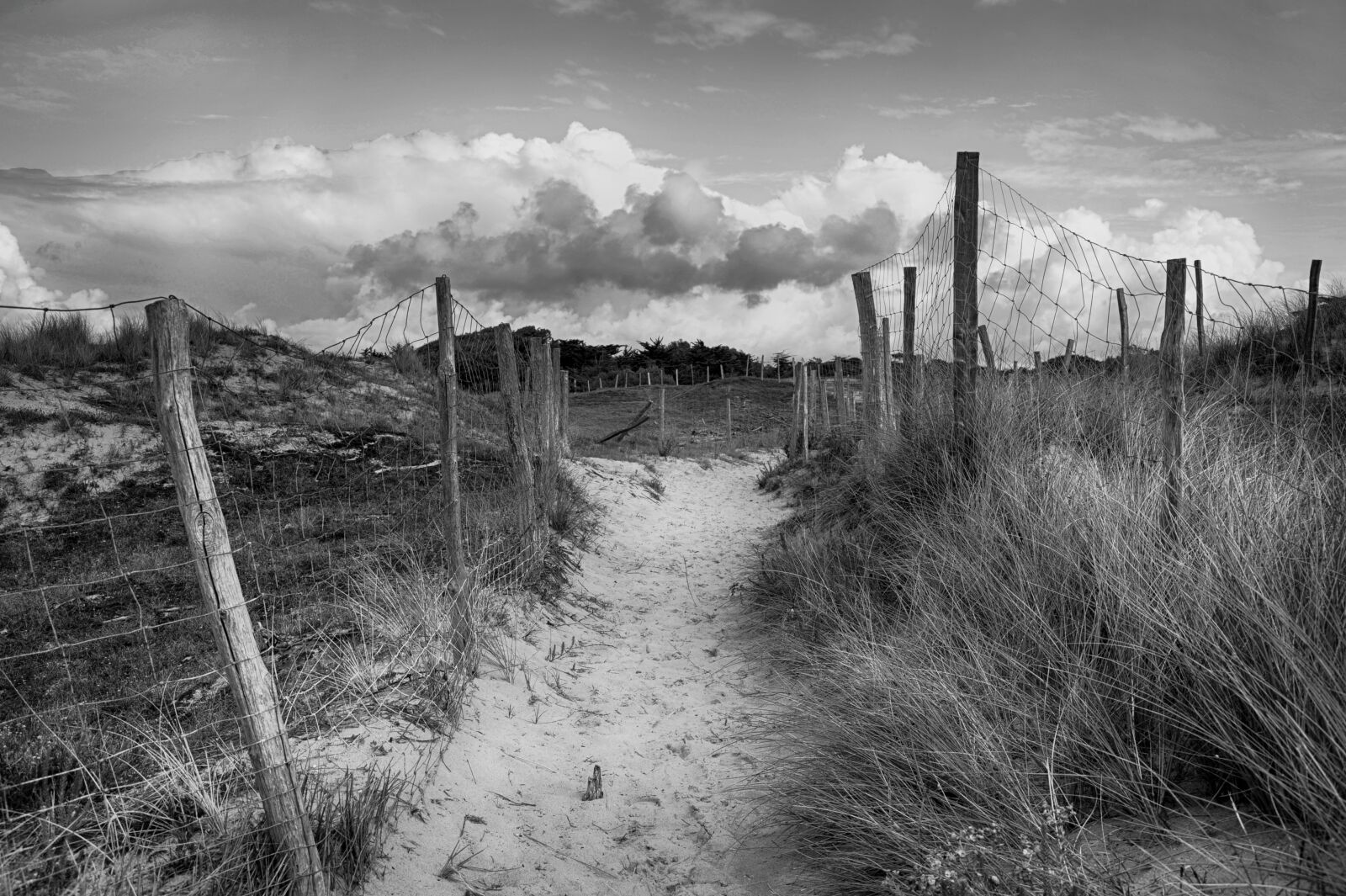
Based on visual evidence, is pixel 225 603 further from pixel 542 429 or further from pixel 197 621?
pixel 542 429

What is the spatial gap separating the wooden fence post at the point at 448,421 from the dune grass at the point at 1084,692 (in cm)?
235

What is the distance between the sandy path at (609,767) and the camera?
3.41 meters

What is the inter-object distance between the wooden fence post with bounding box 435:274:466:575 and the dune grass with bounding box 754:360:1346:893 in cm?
235

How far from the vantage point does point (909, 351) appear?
837 cm

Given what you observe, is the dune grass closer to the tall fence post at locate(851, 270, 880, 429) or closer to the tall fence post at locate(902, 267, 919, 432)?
the tall fence post at locate(902, 267, 919, 432)

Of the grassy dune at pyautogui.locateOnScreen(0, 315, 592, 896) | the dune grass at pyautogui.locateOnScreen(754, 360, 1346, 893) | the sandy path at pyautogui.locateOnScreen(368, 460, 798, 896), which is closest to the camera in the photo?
the dune grass at pyautogui.locateOnScreen(754, 360, 1346, 893)

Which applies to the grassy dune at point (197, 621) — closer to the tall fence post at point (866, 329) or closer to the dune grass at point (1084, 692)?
the dune grass at point (1084, 692)

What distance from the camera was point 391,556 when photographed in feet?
21.0

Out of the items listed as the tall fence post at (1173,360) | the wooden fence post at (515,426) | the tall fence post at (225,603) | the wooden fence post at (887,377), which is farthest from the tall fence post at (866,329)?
the tall fence post at (225,603)

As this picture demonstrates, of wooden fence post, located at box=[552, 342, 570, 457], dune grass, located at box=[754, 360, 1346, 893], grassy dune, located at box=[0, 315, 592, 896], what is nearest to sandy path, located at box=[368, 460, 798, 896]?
grassy dune, located at box=[0, 315, 592, 896]

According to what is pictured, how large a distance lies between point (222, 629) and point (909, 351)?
22.8 ft

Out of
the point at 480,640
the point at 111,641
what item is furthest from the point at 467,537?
the point at 111,641

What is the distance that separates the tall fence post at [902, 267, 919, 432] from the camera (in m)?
6.90

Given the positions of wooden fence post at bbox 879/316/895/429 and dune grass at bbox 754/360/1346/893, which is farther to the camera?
wooden fence post at bbox 879/316/895/429
